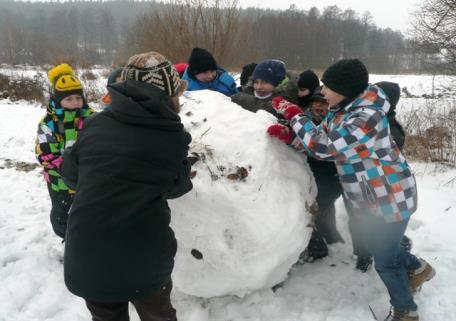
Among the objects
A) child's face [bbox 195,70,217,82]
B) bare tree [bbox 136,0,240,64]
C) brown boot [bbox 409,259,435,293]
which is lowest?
brown boot [bbox 409,259,435,293]

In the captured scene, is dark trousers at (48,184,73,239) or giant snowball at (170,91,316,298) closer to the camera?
giant snowball at (170,91,316,298)

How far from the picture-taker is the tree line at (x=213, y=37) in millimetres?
9781

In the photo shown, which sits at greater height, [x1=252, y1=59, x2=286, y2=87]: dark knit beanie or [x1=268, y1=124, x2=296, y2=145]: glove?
[x1=252, y1=59, x2=286, y2=87]: dark knit beanie

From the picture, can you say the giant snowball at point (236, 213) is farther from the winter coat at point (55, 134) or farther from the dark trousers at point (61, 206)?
the dark trousers at point (61, 206)

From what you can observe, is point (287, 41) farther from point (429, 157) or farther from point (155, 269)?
point (155, 269)

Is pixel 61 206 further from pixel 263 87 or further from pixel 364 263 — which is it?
pixel 364 263

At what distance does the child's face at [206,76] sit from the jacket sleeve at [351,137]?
1.92 metres

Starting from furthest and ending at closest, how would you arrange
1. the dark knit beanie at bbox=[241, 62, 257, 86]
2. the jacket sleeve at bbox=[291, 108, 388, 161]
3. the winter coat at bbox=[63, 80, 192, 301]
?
the dark knit beanie at bbox=[241, 62, 257, 86] → the jacket sleeve at bbox=[291, 108, 388, 161] → the winter coat at bbox=[63, 80, 192, 301]

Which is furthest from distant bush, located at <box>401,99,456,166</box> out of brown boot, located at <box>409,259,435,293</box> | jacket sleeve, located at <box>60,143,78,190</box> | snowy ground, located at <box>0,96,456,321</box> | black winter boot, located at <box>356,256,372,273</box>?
jacket sleeve, located at <box>60,143,78,190</box>

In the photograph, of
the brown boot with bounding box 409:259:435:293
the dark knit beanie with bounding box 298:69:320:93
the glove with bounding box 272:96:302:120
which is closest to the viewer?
the glove with bounding box 272:96:302:120

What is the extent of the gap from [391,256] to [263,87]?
1641 millimetres

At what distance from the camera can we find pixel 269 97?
3096 mm

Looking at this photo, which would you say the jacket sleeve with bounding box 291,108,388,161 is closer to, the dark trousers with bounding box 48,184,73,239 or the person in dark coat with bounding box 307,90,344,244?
the person in dark coat with bounding box 307,90,344,244

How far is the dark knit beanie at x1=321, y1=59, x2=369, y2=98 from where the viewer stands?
7.34 ft
